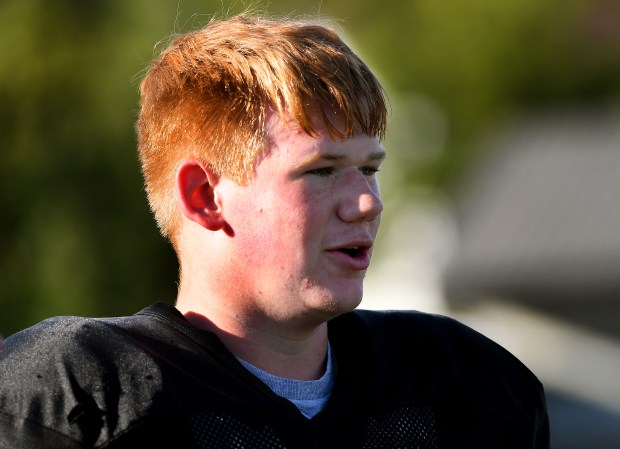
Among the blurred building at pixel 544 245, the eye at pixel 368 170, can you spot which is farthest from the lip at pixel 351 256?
the blurred building at pixel 544 245

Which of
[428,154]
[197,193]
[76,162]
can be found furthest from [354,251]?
[428,154]

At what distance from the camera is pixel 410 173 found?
23.4 metres

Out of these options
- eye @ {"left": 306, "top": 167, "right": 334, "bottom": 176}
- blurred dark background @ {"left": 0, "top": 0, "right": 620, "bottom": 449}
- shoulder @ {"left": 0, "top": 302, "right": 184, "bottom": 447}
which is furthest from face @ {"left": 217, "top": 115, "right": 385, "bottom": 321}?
blurred dark background @ {"left": 0, "top": 0, "right": 620, "bottom": 449}

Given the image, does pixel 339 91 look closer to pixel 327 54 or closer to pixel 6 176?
pixel 327 54

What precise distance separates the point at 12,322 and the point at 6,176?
6.56 ft

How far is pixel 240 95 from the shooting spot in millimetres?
2678

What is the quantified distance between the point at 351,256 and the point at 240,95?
393mm

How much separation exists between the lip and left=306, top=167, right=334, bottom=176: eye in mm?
146

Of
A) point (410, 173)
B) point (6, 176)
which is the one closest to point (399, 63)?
point (410, 173)

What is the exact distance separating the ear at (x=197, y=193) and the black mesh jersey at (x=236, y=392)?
0.66 feet

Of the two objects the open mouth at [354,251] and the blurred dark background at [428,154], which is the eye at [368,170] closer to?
the open mouth at [354,251]

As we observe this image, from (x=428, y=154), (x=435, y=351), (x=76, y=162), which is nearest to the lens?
(x=435, y=351)

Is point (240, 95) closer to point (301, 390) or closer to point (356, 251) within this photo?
point (356, 251)

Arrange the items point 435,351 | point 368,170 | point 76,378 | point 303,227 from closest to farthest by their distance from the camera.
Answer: point 76,378, point 303,227, point 368,170, point 435,351
